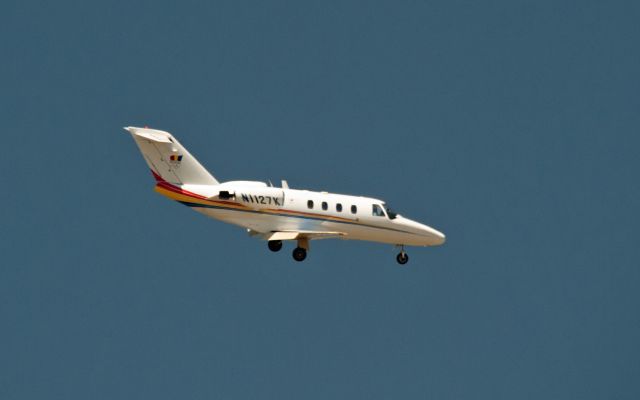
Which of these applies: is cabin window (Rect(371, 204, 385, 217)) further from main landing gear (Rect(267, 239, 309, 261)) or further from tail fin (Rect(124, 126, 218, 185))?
tail fin (Rect(124, 126, 218, 185))

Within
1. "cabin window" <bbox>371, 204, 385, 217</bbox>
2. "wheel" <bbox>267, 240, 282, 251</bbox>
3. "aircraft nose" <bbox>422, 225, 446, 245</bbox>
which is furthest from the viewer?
"aircraft nose" <bbox>422, 225, 446, 245</bbox>

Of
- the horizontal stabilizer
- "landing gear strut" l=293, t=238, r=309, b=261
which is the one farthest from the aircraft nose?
the horizontal stabilizer

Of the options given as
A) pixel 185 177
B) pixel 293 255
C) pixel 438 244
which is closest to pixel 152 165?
pixel 185 177

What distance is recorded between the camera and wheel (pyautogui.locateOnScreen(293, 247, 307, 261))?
114188 millimetres

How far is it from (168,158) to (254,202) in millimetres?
4957

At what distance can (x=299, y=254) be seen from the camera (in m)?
114

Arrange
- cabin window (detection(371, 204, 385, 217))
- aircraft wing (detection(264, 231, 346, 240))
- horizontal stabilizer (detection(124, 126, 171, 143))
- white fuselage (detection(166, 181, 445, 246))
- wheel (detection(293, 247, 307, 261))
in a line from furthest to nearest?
cabin window (detection(371, 204, 385, 217)) → wheel (detection(293, 247, 307, 261)) → aircraft wing (detection(264, 231, 346, 240)) → white fuselage (detection(166, 181, 445, 246)) → horizontal stabilizer (detection(124, 126, 171, 143))

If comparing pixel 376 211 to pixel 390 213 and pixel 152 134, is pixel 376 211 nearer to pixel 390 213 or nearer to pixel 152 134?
pixel 390 213

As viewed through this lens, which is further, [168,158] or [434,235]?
[434,235]

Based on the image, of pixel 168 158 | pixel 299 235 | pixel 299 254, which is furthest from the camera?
pixel 299 254

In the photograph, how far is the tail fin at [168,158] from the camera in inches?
4407

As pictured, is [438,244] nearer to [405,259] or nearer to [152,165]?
[405,259]

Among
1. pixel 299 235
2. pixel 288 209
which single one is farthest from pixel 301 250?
pixel 288 209

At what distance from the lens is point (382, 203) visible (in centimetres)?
11706
